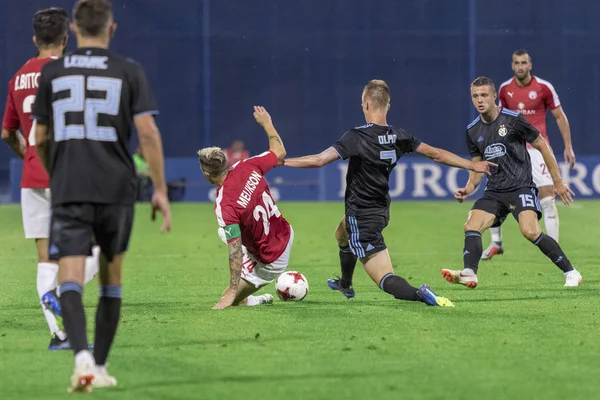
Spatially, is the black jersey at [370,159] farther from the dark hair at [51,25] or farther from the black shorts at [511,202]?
the dark hair at [51,25]

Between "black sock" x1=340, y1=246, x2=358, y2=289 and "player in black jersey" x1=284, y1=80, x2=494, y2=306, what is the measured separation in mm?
369

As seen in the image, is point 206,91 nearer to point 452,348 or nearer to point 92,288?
point 92,288

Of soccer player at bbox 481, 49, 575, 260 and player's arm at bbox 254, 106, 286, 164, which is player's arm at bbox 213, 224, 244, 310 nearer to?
player's arm at bbox 254, 106, 286, 164

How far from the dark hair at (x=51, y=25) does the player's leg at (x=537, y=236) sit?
4.55 meters

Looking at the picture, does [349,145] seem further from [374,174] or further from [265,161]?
[265,161]

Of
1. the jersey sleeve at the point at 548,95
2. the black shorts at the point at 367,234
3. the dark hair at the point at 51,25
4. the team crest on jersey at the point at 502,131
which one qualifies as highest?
the dark hair at the point at 51,25

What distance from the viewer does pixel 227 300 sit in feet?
27.6

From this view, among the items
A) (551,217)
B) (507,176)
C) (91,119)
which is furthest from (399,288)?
(551,217)

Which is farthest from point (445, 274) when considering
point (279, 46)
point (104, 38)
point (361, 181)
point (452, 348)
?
point (279, 46)

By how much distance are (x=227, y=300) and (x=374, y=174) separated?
4.67 feet

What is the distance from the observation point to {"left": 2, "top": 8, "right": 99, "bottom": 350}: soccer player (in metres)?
6.54

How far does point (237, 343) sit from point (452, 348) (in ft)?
4.08

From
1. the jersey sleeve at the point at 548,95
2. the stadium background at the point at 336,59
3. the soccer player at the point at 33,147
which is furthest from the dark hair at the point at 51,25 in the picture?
the stadium background at the point at 336,59

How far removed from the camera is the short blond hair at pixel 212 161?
8.39 m
